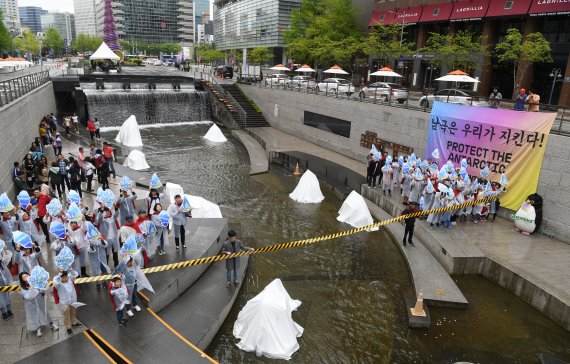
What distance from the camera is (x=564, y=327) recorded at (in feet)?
32.2

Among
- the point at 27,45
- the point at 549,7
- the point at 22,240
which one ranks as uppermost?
the point at 549,7

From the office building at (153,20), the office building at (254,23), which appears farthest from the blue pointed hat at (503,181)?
the office building at (153,20)

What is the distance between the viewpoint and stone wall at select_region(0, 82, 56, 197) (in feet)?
45.1

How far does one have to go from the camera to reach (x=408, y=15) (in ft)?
126

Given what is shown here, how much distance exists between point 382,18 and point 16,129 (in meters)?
36.1

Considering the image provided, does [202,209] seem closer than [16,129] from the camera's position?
Yes

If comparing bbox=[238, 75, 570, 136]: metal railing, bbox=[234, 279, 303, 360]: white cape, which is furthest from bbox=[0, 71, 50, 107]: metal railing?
bbox=[238, 75, 570, 136]: metal railing

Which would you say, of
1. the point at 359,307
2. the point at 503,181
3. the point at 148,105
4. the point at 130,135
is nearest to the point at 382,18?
the point at 148,105

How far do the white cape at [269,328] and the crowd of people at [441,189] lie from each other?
5966 mm

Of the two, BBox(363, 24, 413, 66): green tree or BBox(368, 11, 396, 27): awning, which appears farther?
BBox(368, 11, 396, 27): awning

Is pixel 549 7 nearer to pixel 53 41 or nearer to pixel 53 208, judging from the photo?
pixel 53 208

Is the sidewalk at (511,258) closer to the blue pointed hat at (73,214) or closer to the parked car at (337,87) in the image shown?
the blue pointed hat at (73,214)

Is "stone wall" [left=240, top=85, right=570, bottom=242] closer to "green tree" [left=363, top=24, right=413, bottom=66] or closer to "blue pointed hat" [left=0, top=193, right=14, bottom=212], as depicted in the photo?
"green tree" [left=363, top=24, right=413, bottom=66]

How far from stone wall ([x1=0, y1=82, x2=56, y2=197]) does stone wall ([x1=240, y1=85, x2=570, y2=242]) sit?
1705 cm
